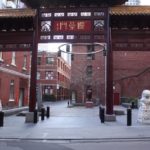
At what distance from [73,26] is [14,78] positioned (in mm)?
18067

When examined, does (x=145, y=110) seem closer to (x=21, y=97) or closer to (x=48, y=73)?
(x=21, y=97)

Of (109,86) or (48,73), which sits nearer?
(109,86)

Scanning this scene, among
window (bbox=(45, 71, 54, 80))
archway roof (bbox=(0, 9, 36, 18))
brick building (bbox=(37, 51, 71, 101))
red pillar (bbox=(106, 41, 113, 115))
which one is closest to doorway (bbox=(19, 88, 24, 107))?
archway roof (bbox=(0, 9, 36, 18))

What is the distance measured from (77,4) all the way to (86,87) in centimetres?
3932

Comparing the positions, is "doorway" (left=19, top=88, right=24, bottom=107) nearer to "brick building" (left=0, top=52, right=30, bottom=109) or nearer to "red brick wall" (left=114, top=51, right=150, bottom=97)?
"brick building" (left=0, top=52, right=30, bottom=109)

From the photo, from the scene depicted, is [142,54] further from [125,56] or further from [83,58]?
[83,58]

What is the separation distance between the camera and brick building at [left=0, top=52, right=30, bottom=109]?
34.9 m

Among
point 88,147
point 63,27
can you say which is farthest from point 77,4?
point 88,147

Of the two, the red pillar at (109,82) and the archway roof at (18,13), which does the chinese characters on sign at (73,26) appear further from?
the archway roof at (18,13)

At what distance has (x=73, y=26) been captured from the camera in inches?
853

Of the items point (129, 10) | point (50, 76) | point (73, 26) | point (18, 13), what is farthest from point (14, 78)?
point (50, 76)

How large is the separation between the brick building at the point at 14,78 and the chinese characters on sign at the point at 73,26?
13.2m

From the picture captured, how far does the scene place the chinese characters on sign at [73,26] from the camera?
70.9 ft

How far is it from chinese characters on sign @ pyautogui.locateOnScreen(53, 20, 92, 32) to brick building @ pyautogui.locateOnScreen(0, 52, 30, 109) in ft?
43.3
